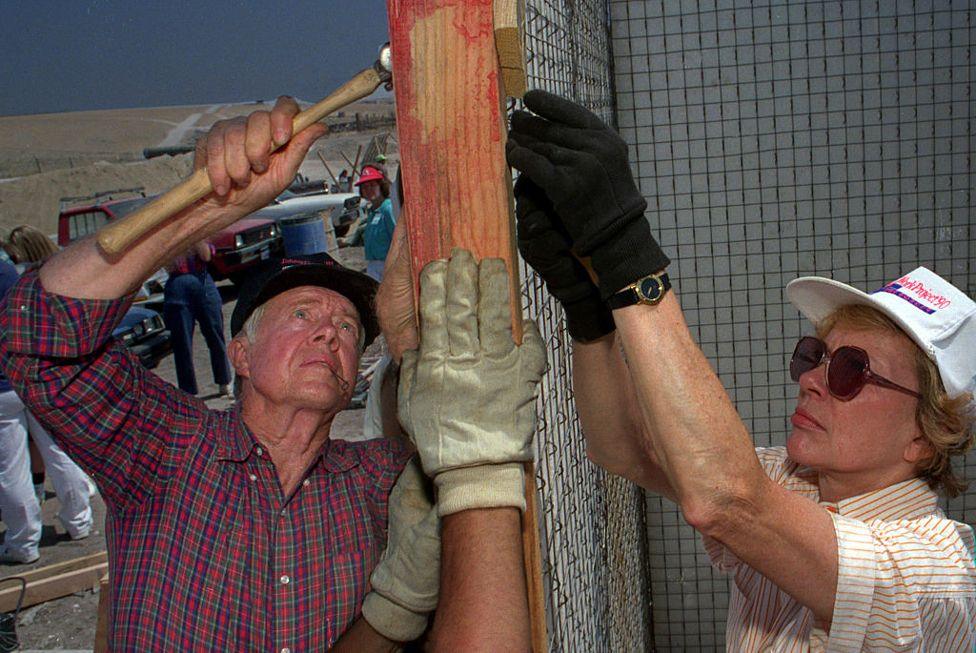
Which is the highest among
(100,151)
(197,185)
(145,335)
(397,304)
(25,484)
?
(100,151)

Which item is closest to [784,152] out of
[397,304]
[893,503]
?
[893,503]

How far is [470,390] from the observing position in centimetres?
113

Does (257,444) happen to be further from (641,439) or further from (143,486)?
(641,439)

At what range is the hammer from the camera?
126cm

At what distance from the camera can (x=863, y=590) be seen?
4.86ft

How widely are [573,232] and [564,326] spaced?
1.23 m

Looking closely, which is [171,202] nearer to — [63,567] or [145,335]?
[63,567]

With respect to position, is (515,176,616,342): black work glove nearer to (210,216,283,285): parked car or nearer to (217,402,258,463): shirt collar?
(217,402,258,463): shirt collar

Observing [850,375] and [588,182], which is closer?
[588,182]

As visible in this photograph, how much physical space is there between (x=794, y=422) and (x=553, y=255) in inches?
32.7

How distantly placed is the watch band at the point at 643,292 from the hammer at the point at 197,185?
0.48m

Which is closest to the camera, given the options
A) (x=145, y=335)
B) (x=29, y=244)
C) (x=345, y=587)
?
(x=345, y=587)

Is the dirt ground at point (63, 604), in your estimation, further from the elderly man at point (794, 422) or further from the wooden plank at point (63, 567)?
the elderly man at point (794, 422)

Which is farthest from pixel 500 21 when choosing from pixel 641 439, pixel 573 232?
pixel 641 439
